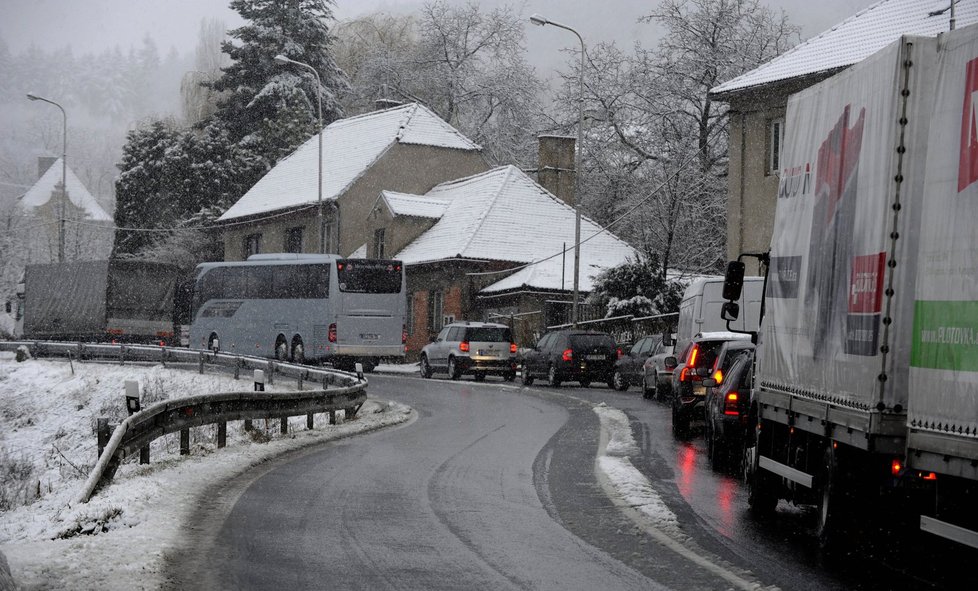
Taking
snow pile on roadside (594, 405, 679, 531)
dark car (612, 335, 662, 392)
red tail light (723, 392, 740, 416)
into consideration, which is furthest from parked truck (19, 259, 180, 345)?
red tail light (723, 392, 740, 416)

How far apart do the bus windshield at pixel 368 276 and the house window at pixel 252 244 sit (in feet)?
95.1

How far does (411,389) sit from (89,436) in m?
8.07

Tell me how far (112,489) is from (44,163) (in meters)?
95.1

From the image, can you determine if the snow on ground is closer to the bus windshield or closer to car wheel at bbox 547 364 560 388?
the bus windshield

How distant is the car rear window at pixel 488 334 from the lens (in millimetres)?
38344

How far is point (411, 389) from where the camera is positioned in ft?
106

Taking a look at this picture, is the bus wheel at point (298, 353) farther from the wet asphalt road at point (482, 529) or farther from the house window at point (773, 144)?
the wet asphalt road at point (482, 529)

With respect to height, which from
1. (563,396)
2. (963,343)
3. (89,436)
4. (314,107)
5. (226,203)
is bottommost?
(89,436)

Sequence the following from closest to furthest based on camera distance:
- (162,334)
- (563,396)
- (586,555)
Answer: (586,555) < (563,396) < (162,334)

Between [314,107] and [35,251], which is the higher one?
[314,107]

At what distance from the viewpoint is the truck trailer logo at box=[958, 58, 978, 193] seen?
6648mm

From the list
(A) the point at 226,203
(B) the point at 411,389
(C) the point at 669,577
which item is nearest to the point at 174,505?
(C) the point at 669,577

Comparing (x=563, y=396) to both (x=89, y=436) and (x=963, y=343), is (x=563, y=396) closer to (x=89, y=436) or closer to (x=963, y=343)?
(x=89, y=436)

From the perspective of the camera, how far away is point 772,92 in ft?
124
